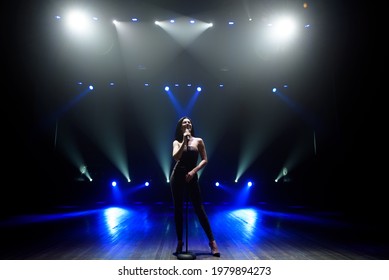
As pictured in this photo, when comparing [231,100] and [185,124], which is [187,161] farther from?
[231,100]

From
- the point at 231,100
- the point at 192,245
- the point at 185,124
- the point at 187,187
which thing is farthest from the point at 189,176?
the point at 231,100

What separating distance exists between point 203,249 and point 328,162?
25.7 feet

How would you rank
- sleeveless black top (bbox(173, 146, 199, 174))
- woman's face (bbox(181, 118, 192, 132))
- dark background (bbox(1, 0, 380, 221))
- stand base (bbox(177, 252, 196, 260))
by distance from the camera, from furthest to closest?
dark background (bbox(1, 0, 380, 221)), woman's face (bbox(181, 118, 192, 132)), sleeveless black top (bbox(173, 146, 199, 174)), stand base (bbox(177, 252, 196, 260))

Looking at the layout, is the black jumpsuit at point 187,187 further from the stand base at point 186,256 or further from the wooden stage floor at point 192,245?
the wooden stage floor at point 192,245

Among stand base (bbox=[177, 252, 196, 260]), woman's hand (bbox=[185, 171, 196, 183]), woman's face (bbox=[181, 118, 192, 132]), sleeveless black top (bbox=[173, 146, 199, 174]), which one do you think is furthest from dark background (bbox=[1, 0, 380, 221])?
stand base (bbox=[177, 252, 196, 260])

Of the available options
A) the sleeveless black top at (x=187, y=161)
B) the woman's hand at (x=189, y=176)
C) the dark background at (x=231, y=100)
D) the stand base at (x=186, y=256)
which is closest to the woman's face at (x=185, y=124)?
the sleeveless black top at (x=187, y=161)

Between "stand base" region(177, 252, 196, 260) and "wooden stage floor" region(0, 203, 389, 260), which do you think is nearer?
"stand base" region(177, 252, 196, 260)

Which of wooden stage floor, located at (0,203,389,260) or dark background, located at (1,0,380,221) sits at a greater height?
dark background, located at (1,0,380,221)

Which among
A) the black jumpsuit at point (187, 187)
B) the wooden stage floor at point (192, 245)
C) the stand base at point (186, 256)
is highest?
the black jumpsuit at point (187, 187)

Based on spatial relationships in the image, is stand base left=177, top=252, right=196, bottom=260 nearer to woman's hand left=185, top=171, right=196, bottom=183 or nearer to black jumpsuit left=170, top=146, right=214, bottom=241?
black jumpsuit left=170, top=146, right=214, bottom=241

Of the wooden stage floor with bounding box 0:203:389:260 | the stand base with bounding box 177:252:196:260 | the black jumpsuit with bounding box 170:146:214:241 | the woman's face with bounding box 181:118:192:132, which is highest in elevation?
the woman's face with bounding box 181:118:192:132

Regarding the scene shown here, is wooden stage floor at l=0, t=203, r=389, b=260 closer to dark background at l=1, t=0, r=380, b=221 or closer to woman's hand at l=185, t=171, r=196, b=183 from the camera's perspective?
woman's hand at l=185, t=171, r=196, b=183

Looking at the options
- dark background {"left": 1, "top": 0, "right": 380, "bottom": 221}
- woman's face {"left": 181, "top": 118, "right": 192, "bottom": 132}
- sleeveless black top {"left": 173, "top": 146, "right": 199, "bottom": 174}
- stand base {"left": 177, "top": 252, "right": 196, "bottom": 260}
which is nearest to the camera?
stand base {"left": 177, "top": 252, "right": 196, "bottom": 260}

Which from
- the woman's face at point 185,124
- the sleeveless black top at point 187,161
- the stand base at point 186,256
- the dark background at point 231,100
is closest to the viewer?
the stand base at point 186,256
